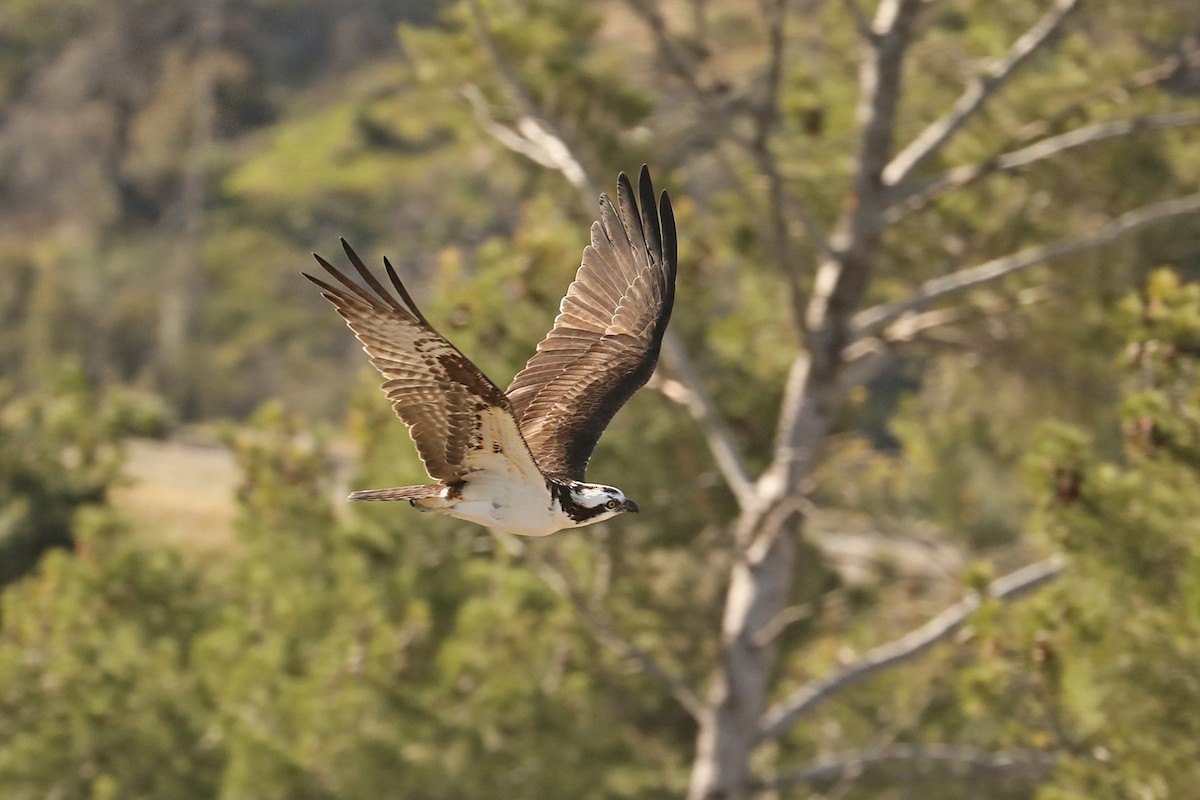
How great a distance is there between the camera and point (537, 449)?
628 cm

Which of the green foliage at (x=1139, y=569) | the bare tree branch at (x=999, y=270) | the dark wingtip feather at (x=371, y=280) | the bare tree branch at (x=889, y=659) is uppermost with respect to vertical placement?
the dark wingtip feather at (x=371, y=280)

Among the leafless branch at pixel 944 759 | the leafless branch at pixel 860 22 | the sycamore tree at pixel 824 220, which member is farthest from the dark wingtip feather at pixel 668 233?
the leafless branch at pixel 944 759

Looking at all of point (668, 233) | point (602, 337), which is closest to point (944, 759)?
point (602, 337)

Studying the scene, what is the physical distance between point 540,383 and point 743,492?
262cm

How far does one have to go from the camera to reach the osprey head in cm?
554

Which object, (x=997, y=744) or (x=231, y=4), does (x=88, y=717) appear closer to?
(x=997, y=744)

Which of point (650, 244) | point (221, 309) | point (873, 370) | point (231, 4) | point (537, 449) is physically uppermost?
point (650, 244)

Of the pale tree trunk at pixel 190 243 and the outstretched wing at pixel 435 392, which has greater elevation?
the outstretched wing at pixel 435 392

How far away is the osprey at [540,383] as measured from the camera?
511cm

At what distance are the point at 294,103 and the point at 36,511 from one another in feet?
194

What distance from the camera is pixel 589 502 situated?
5582 mm

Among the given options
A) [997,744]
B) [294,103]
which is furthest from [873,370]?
[294,103]

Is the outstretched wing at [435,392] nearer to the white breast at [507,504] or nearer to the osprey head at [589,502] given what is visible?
the white breast at [507,504]

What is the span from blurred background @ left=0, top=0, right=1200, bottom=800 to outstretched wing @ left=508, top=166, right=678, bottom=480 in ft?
6.48
